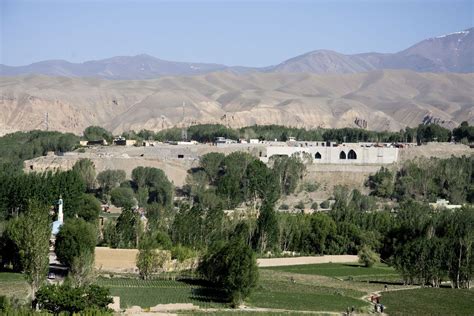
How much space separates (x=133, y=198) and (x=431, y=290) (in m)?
30.3

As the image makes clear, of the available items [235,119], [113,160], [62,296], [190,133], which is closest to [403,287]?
[62,296]

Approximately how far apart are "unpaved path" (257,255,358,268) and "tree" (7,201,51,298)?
1273 cm

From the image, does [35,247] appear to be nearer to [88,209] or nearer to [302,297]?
[302,297]

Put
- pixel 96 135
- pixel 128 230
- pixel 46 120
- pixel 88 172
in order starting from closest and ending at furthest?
1. pixel 128 230
2. pixel 88 172
3. pixel 96 135
4. pixel 46 120

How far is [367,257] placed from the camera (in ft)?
155

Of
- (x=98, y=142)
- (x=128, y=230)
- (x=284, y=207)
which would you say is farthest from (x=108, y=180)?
(x=128, y=230)

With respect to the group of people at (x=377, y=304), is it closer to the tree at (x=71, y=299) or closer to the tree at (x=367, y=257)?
the tree at (x=71, y=299)

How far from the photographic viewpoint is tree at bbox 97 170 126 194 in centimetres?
6912

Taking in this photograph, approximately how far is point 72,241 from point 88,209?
1383cm

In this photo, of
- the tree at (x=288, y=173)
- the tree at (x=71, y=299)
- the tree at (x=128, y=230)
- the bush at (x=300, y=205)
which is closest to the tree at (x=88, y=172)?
the tree at (x=288, y=173)

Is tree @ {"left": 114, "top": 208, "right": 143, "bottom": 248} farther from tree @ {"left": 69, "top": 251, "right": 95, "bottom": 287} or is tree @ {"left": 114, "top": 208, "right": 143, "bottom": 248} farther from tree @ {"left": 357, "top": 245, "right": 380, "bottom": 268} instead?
tree @ {"left": 357, "top": 245, "right": 380, "bottom": 268}

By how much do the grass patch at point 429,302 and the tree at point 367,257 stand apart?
8050 millimetres

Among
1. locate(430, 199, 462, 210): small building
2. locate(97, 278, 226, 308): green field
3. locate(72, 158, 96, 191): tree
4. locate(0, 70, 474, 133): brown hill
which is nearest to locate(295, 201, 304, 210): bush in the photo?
locate(430, 199, 462, 210): small building

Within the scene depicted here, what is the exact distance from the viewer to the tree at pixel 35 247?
32.2 m
